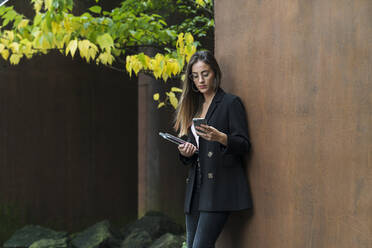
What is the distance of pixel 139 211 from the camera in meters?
8.87

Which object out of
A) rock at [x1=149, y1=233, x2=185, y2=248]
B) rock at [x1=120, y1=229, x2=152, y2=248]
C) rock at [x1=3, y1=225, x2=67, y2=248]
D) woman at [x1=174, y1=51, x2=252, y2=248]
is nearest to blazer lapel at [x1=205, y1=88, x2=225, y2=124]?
woman at [x1=174, y1=51, x2=252, y2=248]

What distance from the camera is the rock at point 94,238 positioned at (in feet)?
22.2

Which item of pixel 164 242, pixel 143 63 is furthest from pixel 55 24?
pixel 164 242

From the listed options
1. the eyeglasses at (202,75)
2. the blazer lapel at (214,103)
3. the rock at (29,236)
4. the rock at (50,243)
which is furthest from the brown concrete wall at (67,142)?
the blazer lapel at (214,103)

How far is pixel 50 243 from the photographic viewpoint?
6.80 meters

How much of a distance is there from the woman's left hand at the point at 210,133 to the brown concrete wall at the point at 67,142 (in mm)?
5515

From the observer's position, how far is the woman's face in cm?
343

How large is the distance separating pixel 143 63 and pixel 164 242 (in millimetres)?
2434

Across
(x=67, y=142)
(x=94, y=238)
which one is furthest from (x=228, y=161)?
(x=67, y=142)

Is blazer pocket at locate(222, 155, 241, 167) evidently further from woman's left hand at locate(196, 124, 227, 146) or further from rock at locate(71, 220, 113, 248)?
rock at locate(71, 220, 113, 248)

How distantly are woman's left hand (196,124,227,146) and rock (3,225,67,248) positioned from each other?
5.00 meters

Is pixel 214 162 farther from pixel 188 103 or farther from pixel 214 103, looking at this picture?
pixel 188 103

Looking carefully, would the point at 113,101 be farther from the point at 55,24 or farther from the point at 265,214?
the point at 265,214

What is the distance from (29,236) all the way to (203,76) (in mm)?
4951
